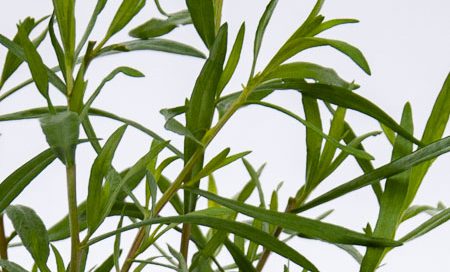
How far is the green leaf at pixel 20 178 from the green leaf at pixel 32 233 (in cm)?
1

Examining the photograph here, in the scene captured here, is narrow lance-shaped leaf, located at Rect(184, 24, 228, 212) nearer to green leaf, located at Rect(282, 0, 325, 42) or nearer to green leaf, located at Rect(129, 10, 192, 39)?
green leaf, located at Rect(282, 0, 325, 42)

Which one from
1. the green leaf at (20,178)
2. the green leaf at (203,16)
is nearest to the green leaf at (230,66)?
the green leaf at (203,16)

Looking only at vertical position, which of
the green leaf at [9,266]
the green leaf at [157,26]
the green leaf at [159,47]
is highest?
the green leaf at [157,26]

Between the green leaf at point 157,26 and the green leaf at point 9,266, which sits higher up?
the green leaf at point 157,26

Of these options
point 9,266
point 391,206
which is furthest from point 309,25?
point 9,266

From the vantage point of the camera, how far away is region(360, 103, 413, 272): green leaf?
57 cm

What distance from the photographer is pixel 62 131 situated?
0.44 meters

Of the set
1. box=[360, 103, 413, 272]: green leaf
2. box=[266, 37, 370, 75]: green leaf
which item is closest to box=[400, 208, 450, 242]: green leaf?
box=[360, 103, 413, 272]: green leaf

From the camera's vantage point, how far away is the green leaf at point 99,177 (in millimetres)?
501

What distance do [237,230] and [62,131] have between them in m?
0.13

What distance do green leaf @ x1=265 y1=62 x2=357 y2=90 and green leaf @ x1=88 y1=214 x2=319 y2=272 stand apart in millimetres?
115

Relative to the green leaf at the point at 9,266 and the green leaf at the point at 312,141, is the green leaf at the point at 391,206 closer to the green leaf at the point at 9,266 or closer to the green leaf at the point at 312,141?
the green leaf at the point at 312,141

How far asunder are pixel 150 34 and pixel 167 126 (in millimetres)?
233

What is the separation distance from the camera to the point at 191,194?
0.59 metres
